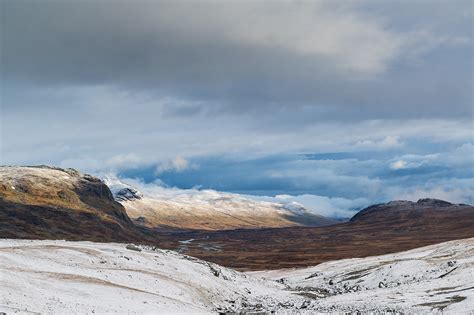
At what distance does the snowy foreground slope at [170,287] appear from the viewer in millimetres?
41344

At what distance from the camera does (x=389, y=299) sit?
51469mm

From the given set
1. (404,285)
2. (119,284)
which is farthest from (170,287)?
(404,285)

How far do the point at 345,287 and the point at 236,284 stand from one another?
19.3 meters

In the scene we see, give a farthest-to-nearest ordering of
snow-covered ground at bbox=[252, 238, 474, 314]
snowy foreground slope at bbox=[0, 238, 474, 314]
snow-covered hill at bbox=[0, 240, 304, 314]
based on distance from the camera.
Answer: snow-covered ground at bbox=[252, 238, 474, 314] → snowy foreground slope at bbox=[0, 238, 474, 314] → snow-covered hill at bbox=[0, 240, 304, 314]

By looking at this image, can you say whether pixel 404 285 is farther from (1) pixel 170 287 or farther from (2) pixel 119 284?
(2) pixel 119 284

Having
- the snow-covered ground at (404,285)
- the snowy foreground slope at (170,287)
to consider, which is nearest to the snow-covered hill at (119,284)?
the snowy foreground slope at (170,287)

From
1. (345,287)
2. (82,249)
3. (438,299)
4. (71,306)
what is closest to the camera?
(71,306)

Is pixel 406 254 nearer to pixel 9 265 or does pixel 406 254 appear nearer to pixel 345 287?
pixel 345 287

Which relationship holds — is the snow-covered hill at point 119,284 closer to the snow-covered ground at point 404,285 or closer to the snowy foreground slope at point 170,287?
the snowy foreground slope at point 170,287

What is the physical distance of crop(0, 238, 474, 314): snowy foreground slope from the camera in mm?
41344

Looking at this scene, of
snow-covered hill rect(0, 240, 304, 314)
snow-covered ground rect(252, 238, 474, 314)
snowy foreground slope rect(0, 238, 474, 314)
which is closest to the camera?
snow-covered hill rect(0, 240, 304, 314)

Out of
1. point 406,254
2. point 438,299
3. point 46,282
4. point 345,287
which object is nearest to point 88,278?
point 46,282

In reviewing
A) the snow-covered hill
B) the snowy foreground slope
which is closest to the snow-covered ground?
the snowy foreground slope

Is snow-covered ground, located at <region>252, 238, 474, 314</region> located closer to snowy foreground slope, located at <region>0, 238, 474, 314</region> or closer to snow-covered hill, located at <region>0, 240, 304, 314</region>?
snowy foreground slope, located at <region>0, 238, 474, 314</region>
